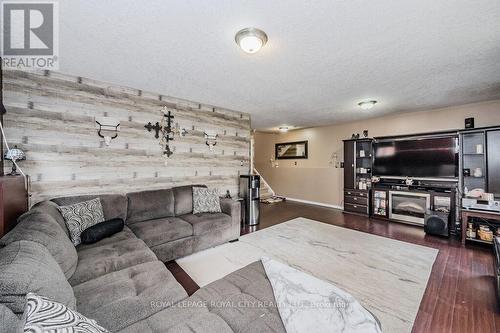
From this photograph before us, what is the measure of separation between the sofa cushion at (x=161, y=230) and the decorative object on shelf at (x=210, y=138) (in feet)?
5.75

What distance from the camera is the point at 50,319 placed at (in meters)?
0.65

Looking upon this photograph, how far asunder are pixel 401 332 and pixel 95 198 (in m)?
3.56

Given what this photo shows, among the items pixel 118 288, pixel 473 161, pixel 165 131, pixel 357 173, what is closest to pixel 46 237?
pixel 118 288

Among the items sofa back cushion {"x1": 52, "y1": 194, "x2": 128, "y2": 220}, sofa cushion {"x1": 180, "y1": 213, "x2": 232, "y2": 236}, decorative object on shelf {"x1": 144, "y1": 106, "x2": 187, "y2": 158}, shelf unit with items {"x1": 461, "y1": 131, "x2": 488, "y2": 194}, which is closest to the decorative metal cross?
decorative object on shelf {"x1": 144, "y1": 106, "x2": 187, "y2": 158}

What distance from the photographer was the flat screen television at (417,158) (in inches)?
160

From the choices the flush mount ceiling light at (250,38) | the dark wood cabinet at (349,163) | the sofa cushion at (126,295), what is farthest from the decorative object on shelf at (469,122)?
the sofa cushion at (126,295)

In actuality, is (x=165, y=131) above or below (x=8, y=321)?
above

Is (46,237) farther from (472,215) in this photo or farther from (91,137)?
(472,215)

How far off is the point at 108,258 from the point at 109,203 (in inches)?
46.2

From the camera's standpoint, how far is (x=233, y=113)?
461cm

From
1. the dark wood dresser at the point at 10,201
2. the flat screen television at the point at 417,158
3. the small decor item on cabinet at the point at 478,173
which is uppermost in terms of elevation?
the flat screen television at the point at 417,158

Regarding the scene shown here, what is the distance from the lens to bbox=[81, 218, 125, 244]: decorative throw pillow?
2062 mm

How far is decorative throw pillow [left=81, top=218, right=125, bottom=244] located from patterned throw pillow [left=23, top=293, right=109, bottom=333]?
62.1 inches

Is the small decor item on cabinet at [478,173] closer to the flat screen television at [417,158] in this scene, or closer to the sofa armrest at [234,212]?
the flat screen television at [417,158]
